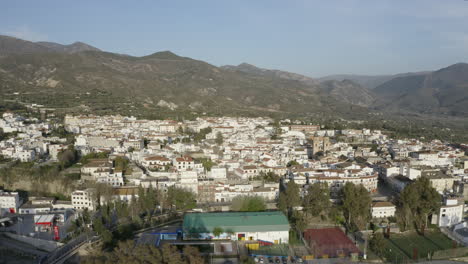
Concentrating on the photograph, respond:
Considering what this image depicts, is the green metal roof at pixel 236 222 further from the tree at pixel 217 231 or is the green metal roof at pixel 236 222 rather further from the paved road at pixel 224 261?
the paved road at pixel 224 261

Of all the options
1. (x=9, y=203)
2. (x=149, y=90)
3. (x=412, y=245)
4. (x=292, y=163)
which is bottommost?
(x=412, y=245)

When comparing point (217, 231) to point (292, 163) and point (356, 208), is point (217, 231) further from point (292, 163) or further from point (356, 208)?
point (292, 163)

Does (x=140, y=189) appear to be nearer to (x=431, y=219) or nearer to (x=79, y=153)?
(x=79, y=153)

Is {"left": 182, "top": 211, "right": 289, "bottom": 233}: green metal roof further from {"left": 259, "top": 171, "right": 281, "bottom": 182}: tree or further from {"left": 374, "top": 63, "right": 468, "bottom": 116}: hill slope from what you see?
{"left": 374, "top": 63, "right": 468, "bottom": 116}: hill slope

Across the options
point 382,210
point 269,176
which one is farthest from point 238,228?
point 382,210

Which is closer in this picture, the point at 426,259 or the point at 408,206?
the point at 426,259

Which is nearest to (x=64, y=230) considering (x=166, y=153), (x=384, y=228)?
(x=166, y=153)
